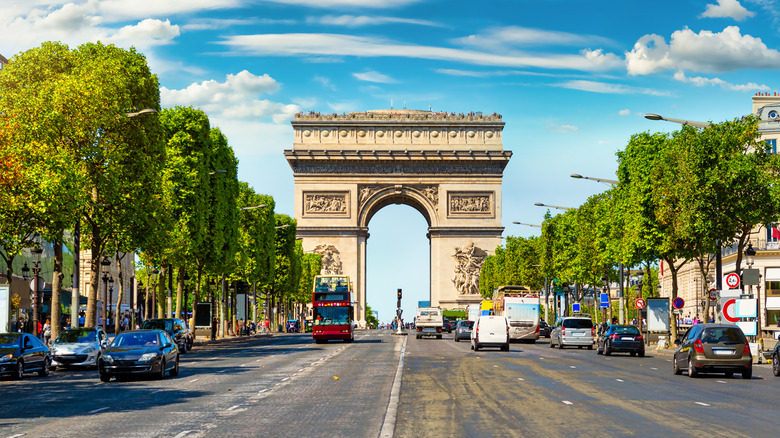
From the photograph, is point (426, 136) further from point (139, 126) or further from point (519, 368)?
point (519, 368)

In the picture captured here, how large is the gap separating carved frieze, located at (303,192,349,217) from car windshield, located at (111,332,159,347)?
89.1 metres

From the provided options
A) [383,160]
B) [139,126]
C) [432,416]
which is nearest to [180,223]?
[139,126]

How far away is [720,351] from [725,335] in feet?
Answer: 1.65

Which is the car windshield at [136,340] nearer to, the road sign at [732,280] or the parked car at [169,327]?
the parked car at [169,327]

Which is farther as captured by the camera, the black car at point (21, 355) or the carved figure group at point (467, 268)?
the carved figure group at point (467, 268)

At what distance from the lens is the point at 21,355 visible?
Answer: 106 ft

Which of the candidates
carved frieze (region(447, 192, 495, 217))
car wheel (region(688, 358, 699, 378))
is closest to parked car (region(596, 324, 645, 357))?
car wheel (region(688, 358, 699, 378))

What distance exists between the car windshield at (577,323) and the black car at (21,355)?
34136 mm

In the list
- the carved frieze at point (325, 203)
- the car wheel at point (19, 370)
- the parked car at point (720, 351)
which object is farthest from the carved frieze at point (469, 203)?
the car wheel at point (19, 370)

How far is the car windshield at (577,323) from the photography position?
2399 inches

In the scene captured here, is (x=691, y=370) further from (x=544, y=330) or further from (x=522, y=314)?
(x=544, y=330)

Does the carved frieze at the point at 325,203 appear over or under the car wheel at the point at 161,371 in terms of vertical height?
over

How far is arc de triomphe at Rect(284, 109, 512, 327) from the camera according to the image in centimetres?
11988

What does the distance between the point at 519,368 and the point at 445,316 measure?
277 feet
